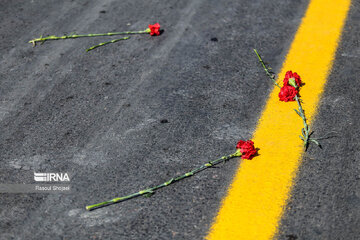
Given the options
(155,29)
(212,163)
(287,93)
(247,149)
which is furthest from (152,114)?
(155,29)

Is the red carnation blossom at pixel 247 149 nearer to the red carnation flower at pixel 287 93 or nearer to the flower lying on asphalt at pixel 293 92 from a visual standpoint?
the flower lying on asphalt at pixel 293 92

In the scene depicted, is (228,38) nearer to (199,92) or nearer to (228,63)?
(228,63)

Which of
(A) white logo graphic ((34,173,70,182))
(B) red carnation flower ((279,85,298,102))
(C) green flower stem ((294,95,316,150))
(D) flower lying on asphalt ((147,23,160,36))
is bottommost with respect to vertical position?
(C) green flower stem ((294,95,316,150))

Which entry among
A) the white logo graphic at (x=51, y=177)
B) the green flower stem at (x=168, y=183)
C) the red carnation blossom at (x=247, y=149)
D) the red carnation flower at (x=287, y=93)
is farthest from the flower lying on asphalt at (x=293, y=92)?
the white logo graphic at (x=51, y=177)

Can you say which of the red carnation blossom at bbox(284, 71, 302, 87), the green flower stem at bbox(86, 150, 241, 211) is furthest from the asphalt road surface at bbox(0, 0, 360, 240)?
the red carnation blossom at bbox(284, 71, 302, 87)

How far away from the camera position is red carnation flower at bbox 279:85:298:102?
321cm

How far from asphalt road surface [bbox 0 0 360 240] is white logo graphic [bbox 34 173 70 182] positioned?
0.12 feet

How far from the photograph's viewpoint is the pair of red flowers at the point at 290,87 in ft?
10.5

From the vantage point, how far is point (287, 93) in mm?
3207

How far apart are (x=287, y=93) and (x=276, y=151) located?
1.67ft

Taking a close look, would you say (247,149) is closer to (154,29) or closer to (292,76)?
(292,76)

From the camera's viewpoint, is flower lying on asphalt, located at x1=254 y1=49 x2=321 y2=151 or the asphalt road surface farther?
flower lying on asphalt, located at x1=254 y1=49 x2=321 y2=151

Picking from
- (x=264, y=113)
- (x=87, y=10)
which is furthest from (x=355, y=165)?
(x=87, y=10)

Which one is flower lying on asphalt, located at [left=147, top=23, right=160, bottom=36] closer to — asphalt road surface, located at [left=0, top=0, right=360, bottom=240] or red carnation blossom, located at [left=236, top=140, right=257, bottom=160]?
asphalt road surface, located at [left=0, top=0, right=360, bottom=240]
